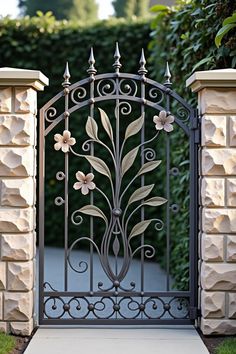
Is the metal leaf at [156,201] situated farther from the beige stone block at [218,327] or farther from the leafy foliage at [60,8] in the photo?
the leafy foliage at [60,8]

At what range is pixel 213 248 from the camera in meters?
4.79

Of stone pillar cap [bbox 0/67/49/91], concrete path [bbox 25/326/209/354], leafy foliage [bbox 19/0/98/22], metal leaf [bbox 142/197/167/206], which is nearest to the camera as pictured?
concrete path [bbox 25/326/209/354]

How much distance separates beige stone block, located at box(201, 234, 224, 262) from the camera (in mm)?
4789

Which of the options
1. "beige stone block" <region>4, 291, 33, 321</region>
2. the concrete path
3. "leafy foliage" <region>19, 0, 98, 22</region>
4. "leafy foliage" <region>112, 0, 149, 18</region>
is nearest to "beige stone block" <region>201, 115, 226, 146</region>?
the concrete path

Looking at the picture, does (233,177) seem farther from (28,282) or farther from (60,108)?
(60,108)

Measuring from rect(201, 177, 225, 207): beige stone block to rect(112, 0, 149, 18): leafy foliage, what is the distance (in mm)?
29857

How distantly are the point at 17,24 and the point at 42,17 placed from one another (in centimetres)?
34

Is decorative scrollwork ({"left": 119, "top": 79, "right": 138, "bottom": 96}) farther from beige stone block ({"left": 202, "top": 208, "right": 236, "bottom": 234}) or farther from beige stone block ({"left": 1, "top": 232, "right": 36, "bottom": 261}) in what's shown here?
beige stone block ({"left": 1, "top": 232, "right": 36, "bottom": 261})

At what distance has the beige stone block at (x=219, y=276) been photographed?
188 inches

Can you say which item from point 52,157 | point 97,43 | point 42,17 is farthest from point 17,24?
point 52,157

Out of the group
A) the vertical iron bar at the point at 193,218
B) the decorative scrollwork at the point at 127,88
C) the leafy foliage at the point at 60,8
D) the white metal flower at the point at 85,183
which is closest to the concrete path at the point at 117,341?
the vertical iron bar at the point at 193,218

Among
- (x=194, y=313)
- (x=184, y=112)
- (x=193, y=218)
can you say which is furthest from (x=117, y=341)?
(x=184, y=112)

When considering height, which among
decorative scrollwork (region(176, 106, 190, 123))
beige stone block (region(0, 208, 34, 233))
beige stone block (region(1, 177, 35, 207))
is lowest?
beige stone block (region(0, 208, 34, 233))

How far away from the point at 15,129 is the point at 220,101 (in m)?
1.35
